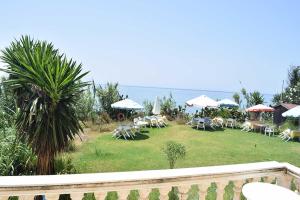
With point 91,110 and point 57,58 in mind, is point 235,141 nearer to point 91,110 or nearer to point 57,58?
point 91,110

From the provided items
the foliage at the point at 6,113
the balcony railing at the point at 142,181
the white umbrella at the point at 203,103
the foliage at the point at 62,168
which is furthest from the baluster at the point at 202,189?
the white umbrella at the point at 203,103

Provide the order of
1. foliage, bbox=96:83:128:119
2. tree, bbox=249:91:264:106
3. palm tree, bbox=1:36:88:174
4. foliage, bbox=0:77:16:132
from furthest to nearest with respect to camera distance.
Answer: tree, bbox=249:91:264:106, foliage, bbox=96:83:128:119, foliage, bbox=0:77:16:132, palm tree, bbox=1:36:88:174

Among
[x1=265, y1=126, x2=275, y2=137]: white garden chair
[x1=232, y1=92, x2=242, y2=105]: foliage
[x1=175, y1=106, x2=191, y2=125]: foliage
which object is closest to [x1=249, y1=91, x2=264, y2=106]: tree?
[x1=232, y1=92, x2=242, y2=105]: foliage

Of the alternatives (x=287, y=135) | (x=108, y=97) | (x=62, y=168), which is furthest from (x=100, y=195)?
(x=108, y=97)

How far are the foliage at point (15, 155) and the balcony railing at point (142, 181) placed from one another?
16.6 ft

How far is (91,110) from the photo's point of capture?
20875 millimetres

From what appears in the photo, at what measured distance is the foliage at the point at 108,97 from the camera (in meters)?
22.3

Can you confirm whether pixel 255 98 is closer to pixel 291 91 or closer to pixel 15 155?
pixel 291 91

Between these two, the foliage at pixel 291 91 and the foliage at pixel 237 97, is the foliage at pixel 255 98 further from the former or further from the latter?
the foliage at pixel 291 91

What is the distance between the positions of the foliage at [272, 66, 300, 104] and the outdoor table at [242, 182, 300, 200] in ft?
108

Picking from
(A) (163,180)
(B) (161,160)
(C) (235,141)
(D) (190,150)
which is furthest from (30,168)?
(C) (235,141)

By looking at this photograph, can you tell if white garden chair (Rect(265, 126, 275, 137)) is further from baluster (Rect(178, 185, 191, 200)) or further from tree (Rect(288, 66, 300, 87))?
tree (Rect(288, 66, 300, 87))

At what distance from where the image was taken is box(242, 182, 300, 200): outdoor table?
89.4 inches

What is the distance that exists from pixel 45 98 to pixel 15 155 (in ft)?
5.21
